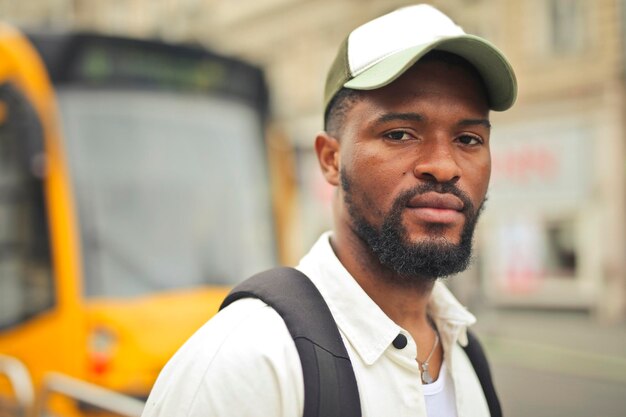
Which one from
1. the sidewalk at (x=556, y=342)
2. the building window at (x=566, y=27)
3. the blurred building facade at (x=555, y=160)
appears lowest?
the sidewalk at (x=556, y=342)

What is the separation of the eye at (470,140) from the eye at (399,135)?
14cm

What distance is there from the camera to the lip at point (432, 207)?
161 cm

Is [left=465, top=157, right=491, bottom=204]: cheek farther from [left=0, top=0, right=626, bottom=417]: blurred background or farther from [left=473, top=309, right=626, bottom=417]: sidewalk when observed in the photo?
[left=473, top=309, right=626, bottom=417]: sidewalk

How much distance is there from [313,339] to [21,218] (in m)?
4.62

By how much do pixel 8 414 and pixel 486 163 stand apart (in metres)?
4.46

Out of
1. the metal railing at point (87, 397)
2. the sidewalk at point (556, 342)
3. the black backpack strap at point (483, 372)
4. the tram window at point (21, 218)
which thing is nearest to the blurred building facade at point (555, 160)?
the sidewalk at point (556, 342)

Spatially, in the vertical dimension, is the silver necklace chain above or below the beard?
below

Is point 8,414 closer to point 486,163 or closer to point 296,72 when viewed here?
point 486,163

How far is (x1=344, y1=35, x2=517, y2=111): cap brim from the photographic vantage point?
1.54m

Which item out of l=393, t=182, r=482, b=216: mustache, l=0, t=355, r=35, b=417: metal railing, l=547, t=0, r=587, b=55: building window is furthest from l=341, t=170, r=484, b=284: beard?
l=547, t=0, r=587, b=55: building window

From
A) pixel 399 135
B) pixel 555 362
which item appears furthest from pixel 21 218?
pixel 555 362

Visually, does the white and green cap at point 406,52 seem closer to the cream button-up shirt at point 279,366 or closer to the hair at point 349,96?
the hair at point 349,96

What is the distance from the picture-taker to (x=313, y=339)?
1472 mm

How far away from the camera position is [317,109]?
2186 cm
